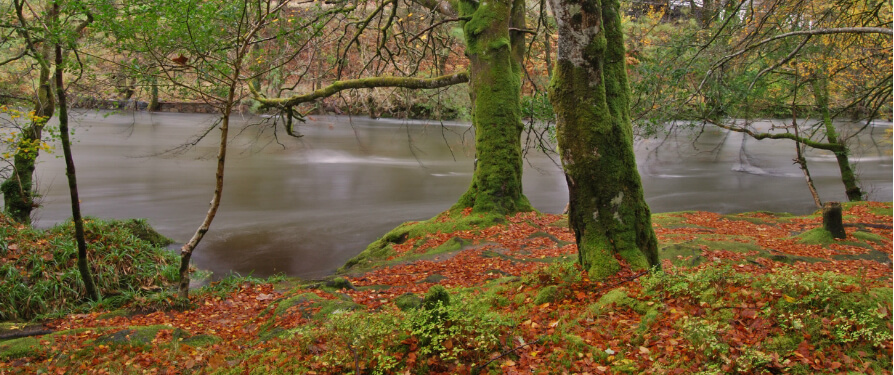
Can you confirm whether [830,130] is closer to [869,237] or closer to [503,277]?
[869,237]

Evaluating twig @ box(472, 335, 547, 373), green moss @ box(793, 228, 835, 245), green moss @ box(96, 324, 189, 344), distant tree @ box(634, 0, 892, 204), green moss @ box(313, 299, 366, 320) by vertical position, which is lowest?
green moss @ box(96, 324, 189, 344)

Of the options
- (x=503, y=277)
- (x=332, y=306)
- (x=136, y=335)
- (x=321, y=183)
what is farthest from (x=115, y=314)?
(x=321, y=183)

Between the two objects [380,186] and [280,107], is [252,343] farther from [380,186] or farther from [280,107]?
[380,186]

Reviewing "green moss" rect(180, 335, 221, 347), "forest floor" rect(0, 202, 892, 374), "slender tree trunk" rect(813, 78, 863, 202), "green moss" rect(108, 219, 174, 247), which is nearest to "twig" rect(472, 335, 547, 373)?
"forest floor" rect(0, 202, 892, 374)

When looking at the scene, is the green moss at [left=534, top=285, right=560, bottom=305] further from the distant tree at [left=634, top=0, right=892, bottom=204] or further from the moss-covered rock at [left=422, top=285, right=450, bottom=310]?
the distant tree at [left=634, top=0, right=892, bottom=204]

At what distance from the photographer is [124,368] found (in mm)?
4258

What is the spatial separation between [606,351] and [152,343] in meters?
3.89

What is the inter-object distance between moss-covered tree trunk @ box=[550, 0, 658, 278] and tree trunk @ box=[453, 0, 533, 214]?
5088 millimetres

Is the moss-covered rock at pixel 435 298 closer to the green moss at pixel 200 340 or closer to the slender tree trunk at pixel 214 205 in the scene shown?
the green moss at pixel 200 340

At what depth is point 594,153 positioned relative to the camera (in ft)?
15.6

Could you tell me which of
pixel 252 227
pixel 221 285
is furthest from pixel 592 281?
pixel 252 227

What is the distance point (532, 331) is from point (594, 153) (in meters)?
1.73

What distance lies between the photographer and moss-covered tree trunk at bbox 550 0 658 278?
4.62m

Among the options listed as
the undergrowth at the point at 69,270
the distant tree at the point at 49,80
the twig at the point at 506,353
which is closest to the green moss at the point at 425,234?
the undergrowth at the point at 69,270
